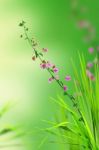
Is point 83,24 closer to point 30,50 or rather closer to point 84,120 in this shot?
point 30,50

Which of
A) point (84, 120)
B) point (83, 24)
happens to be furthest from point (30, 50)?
point (84, 120)

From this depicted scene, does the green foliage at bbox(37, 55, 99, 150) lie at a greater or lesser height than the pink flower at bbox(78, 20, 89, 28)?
lesser

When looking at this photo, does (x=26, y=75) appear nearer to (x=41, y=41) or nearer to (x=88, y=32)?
(x=41, y=41)

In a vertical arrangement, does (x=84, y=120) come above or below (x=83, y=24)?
below

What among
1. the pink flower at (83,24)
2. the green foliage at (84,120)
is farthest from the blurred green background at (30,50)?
the green foliage at (84,120)

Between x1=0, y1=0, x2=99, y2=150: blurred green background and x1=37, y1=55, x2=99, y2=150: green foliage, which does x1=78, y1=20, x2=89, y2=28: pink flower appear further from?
x1=37, y1=55, x2=99, y2=150: green foliage

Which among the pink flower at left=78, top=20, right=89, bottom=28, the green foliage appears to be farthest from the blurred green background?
the green foliage

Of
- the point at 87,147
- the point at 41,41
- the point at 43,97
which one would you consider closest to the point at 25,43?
the point at 41,41

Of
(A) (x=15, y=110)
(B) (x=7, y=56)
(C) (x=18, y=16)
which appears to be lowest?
(A) (x=15, y=110)

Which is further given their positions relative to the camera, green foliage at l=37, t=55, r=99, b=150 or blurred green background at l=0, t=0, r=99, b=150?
blurred green background at l=0, t=0, r=99, b=150
